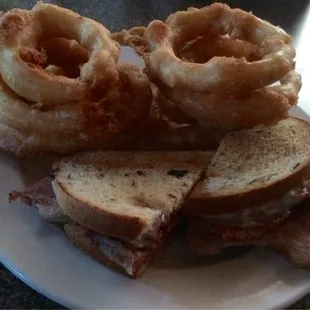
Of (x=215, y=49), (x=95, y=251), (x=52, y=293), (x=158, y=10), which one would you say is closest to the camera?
(x=52, y=293)

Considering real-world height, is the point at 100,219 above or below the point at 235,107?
below

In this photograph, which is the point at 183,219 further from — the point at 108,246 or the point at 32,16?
the point at 32,16

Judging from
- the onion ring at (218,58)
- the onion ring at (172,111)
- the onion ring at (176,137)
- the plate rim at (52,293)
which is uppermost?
the onion ring at (218,58)

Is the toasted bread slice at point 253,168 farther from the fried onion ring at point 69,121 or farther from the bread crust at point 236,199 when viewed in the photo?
the fried onion ring at point 69,121

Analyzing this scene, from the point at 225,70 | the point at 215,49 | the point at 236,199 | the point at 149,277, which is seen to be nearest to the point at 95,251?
the point at 149,277

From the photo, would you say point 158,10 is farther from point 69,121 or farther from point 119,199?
point 119,199

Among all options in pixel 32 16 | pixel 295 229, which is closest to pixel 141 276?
pixel 295 229

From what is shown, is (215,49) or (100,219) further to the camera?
(215,49)

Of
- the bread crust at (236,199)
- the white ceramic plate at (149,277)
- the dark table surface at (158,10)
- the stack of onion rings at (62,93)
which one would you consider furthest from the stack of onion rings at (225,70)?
the dark table surface at (158,10)
